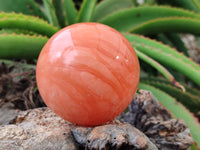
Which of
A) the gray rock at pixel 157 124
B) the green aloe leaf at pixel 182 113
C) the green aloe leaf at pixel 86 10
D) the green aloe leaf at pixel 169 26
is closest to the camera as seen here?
the gray rock at pixel 157 124

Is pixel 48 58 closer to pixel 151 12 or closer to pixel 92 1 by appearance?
pixel 92 1

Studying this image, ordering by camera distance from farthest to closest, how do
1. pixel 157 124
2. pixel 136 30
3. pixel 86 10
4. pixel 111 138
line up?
pixel 136 30 < pixel 86 10 < pixel 157 124 < pixel 111 138

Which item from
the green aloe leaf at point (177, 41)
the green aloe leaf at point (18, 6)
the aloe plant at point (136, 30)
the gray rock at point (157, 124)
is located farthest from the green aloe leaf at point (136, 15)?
the gray rock at point (157, 124)

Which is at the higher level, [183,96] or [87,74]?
[87,74]

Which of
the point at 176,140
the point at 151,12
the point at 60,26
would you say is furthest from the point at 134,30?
the point at 176,140

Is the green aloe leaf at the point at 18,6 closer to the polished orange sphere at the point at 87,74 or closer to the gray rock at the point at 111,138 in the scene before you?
the polished orange sphere at the point at 87,74

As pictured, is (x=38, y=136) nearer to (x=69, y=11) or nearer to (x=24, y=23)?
(x=24, y=23)

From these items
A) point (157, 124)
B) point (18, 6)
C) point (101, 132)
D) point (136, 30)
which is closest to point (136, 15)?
point (136, 30)
